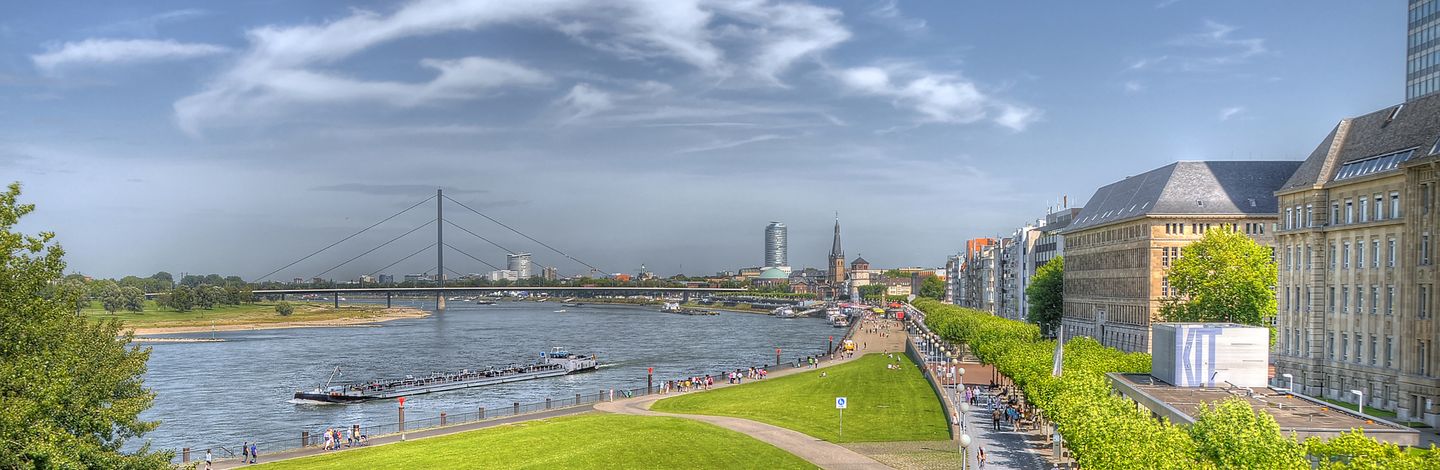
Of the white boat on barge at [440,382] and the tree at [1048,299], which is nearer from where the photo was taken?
the white boat on barge at [440,382]

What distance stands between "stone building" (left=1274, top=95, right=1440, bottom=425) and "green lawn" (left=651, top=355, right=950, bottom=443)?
2272 centimetres

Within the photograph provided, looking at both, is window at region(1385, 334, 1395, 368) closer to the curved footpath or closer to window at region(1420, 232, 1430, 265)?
window at region(1420, 232, 1430, 265)

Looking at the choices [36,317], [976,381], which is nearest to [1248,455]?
[36,317]

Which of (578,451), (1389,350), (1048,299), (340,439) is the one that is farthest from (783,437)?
(1048,299)

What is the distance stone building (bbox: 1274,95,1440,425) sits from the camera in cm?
5319

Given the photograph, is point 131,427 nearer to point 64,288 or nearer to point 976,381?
point 64,288

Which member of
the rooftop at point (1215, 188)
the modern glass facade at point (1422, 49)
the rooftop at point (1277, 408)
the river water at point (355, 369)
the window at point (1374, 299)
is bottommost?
the river water at point (355, 369)

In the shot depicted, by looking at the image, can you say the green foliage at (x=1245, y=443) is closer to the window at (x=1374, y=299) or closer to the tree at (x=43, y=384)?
the tree at (x=43, y=384)

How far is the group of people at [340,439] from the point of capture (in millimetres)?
56531

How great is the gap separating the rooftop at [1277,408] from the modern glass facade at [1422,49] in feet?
211

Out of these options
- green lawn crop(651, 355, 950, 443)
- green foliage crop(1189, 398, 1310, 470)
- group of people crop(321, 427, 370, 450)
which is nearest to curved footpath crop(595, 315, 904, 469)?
green lawn crop(651, 355, 950, 443)

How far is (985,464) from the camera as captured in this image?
154ft

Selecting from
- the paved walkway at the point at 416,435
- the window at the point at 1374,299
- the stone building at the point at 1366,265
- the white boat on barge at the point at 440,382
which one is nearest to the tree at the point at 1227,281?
the stone building at the point at 1366,265

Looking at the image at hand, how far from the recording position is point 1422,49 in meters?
97.7
